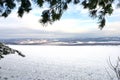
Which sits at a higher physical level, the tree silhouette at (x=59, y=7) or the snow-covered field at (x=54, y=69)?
the tree silhouette at (x=59, y=7)

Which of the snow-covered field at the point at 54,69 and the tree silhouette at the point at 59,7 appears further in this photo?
the snow-covered field at the point at 54,69

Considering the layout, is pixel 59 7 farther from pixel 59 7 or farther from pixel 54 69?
pixel 54 69

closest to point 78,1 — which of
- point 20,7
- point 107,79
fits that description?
point 20,7

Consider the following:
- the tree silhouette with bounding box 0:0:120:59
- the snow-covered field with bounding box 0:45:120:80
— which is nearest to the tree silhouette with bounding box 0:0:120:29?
the tree silhouette with bounding box 0:0:120:59

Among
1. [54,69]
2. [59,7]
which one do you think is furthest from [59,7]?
[54,69]

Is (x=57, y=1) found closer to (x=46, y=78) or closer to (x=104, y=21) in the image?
(x=104, y=21)

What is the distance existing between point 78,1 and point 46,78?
1770 centimetres

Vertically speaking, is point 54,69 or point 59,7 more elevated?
point 59,7

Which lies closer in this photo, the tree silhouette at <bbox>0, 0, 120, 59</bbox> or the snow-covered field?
the tree silhouette at <bbox>0, 0, 120, 59</bbox>

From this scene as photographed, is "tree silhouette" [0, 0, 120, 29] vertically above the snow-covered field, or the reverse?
"tree silhouette" [0, 0, 120, 29]

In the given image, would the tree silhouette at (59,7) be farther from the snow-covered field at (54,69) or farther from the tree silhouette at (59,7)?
the snow-covered field at (54,69)

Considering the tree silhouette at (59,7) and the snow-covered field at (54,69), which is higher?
the tree silhouette at (59,7)

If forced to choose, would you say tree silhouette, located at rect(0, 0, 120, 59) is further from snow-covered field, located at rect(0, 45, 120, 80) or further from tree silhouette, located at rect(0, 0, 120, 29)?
snow-covered field, located at rect(0, 45, 120, 80)

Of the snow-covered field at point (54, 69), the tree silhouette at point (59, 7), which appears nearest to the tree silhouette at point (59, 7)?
the tree silhouette at point (59, 7)
